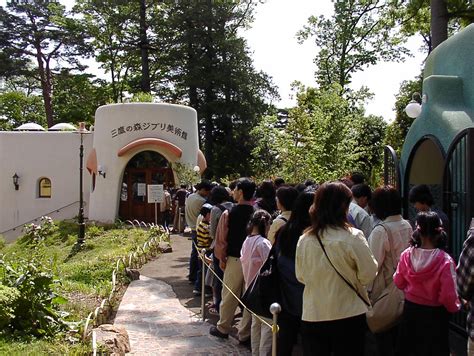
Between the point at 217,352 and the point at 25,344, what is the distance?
6.59 ft

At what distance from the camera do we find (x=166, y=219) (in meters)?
16.9

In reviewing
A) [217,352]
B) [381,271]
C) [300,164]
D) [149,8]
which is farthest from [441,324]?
[149,8]

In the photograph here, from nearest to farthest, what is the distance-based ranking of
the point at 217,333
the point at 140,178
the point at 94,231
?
the point at 217,333, the point at 94,231, the point at 140,178

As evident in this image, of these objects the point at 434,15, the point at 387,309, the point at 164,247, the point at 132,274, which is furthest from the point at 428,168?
the point at 164,247

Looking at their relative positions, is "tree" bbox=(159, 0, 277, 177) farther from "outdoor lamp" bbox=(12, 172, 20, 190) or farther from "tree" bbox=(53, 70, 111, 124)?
"outdoor lamp" bbox=(12, 172, 20, 190)

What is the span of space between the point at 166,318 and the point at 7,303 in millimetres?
2410

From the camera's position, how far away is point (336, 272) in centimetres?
320

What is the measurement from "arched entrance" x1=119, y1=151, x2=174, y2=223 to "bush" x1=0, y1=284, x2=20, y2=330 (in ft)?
45.4

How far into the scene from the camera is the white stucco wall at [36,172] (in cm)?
2197

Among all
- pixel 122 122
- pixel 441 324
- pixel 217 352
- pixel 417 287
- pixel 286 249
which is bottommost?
pixel 217 352

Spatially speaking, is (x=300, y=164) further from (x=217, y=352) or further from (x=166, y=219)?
(x=217, y=352)

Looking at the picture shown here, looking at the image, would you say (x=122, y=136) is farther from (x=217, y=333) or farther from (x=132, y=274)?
(x=217, y=333)

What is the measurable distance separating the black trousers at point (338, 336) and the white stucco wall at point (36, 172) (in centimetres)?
1993

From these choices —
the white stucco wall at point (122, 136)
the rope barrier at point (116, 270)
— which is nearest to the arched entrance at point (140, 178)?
the white stucco wall at point (122, 136)
